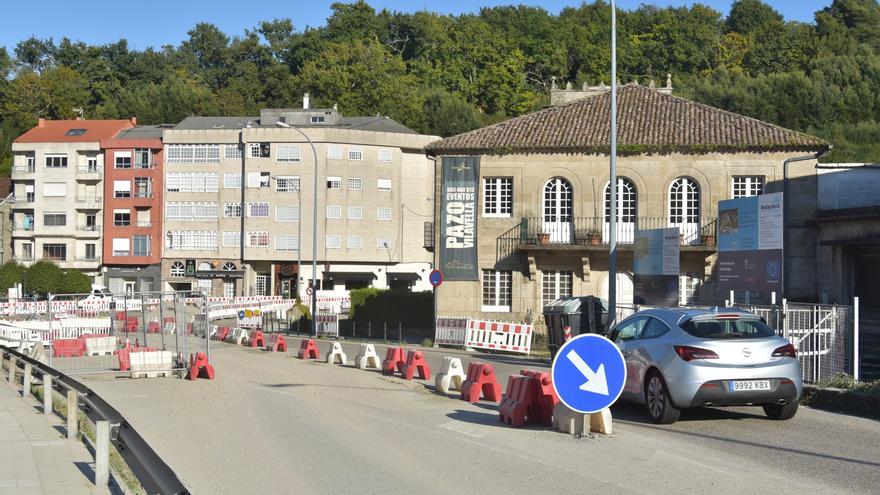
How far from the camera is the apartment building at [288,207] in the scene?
247 feet

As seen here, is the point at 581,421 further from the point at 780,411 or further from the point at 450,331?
the point at 450,331

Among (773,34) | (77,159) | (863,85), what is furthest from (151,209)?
(773,34)

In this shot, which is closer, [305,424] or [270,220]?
[305,424]

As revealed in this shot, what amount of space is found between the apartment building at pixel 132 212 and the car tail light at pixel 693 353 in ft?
230

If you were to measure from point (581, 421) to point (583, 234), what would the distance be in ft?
96.2

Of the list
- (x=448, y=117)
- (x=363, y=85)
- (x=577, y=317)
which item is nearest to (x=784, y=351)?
(x=577, y=317)

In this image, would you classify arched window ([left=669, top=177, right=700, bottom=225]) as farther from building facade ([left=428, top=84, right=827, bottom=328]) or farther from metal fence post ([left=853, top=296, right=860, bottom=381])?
metal fence post ([left=853, top=296, right=860, bottom=381])

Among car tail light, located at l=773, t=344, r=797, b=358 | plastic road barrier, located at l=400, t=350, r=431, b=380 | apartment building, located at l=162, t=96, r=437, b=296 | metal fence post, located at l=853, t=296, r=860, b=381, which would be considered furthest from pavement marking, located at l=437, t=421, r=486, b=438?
apartment building, located at l=162, t=96, r=437, b=296

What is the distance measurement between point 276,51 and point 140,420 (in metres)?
100

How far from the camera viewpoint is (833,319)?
17.3 m

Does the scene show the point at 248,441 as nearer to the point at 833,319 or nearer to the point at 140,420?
the point at 140,420

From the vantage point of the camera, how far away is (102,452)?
9.35 meters

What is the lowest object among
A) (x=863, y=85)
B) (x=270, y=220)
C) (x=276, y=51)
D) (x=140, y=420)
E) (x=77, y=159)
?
(x=140, y=420)

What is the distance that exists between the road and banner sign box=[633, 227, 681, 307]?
893cm
